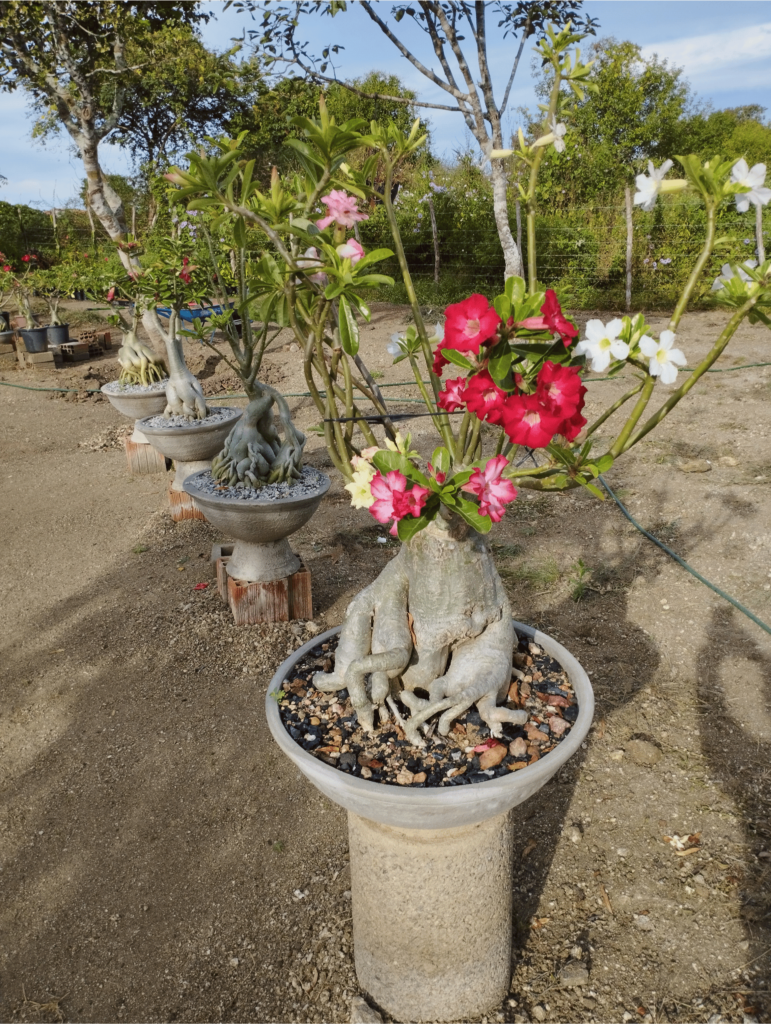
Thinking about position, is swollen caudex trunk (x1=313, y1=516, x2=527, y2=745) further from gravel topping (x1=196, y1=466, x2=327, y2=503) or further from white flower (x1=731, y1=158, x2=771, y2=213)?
gravel topping (x1=196, y1=466, x2=327, y2=503)

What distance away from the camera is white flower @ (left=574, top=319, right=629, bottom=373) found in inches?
42.1

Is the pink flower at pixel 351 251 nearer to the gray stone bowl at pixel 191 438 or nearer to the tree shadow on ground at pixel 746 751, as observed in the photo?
the tree shadow on ground at pixel 746 751

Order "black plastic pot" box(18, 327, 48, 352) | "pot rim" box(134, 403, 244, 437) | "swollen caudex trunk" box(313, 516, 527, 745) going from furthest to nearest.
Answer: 1. "black plastic pot" box(18, 327, 48, 352)
2. "pot rim" box(134, 403, 244, 437)
3. "swollen caudex trunk" box(313, 516, 527, 745)

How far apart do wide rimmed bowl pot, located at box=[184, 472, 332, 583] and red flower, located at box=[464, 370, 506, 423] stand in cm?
191

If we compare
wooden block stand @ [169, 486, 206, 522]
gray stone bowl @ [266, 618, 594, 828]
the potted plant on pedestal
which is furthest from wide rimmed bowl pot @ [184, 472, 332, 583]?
gray stone bowl @ [266, 618, 594, 828]

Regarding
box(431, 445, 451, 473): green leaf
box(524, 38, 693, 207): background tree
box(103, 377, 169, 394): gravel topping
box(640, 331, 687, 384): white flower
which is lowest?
box(103, 377, 169, 394): gravel topping

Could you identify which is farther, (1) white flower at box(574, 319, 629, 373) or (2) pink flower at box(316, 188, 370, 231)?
(2) pink flower at box(316, 188, 370, 231)

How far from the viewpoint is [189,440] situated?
418 cm

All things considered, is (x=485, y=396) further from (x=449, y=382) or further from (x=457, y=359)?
(x=449, y=382)

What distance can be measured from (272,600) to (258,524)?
1.20 ft

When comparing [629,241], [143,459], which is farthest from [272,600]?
[629,241]

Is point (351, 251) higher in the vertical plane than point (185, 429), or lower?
higher

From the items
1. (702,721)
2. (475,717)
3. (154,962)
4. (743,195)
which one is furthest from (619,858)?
(743,195)

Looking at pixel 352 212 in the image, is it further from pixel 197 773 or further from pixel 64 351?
pixel 64 351
